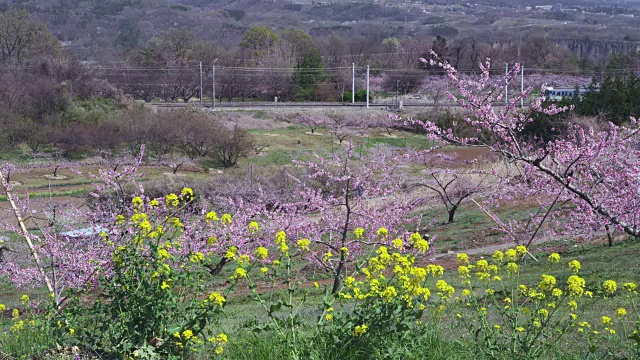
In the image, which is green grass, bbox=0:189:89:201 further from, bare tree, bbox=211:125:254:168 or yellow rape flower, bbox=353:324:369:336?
yellow rape flower, bbox=353:324:369:336

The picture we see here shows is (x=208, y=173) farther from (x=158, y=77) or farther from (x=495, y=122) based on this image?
(x=158, y=77)

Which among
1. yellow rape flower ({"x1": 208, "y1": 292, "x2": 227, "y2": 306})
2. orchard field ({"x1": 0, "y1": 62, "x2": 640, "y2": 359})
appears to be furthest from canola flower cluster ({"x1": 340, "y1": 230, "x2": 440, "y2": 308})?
yellow rape flower ({"x1": 208, "y1": 292, "x2": 227, "y2": 306})

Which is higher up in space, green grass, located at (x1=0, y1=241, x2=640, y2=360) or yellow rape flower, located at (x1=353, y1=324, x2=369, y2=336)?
yellow rape flower, located at (x1=353, y1=324, x2=369, y2=336)

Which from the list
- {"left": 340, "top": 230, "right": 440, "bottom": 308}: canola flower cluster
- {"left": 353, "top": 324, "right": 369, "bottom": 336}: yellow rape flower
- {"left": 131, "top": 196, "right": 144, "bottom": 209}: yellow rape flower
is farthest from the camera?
{"left": 131, "top": 196, "right": 144, "bottom": 209}: yellow rape flower

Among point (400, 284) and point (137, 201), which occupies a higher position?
point (137, 201)

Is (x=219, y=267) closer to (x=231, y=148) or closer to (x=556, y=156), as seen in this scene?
(x=556, y=156)

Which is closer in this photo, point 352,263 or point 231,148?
point 352,263

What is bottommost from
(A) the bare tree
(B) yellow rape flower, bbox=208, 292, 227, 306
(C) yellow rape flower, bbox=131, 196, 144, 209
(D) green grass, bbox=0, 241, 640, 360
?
(A) the bare tree

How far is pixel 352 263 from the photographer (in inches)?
574

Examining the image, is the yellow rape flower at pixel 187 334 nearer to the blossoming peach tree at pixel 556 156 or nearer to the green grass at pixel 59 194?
the blossoming peach tree at pixel 556 156

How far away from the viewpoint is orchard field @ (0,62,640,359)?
227 inches

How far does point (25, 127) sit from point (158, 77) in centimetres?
2865

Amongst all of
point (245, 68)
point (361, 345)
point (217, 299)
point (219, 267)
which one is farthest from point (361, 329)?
point (245, 68)

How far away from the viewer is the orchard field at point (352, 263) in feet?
18.9
